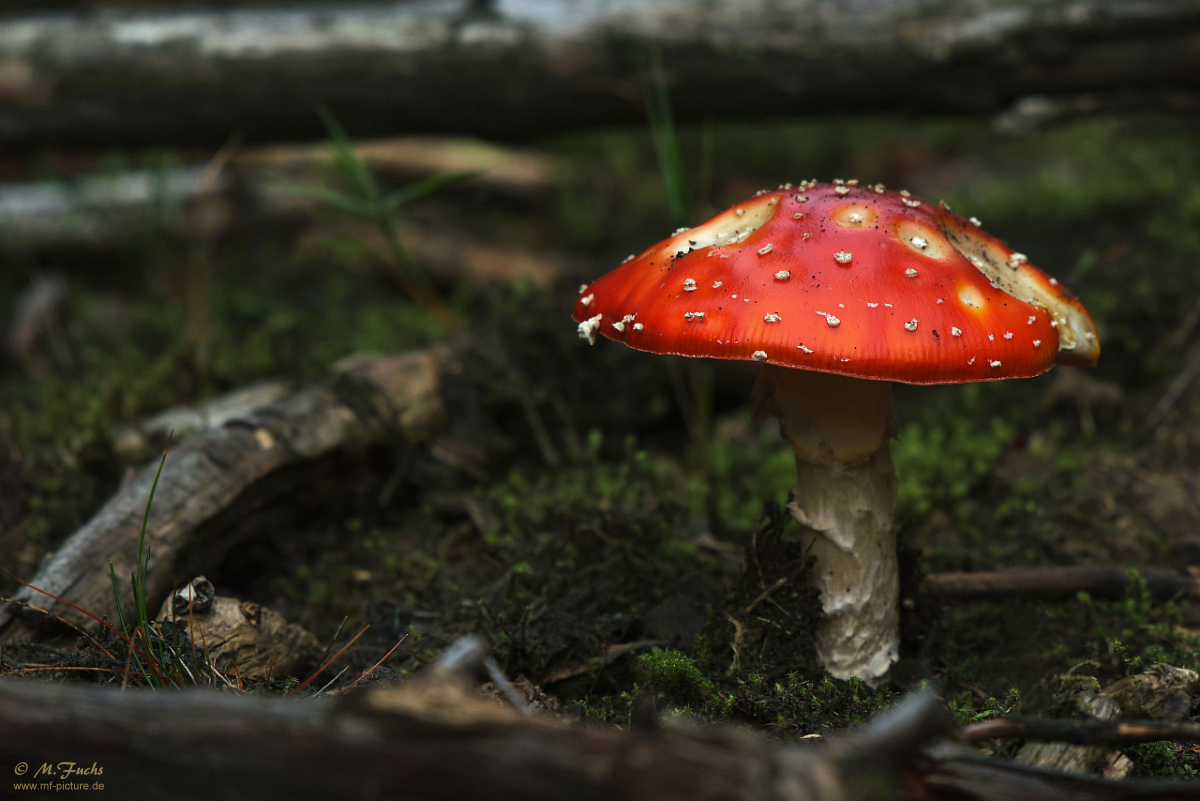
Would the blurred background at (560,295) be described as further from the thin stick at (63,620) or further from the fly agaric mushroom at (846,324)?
the thin stick at (63,620)

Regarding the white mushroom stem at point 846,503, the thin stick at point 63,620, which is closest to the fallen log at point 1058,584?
the white mushroom stem at point 846,503

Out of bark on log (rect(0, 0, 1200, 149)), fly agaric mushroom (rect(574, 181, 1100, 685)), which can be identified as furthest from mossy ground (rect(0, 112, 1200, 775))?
bark on log (rect(0, 0, 1200, 149))

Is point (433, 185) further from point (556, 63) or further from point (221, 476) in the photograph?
point (556, 63)

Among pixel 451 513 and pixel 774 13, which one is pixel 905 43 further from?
pixel 451 513

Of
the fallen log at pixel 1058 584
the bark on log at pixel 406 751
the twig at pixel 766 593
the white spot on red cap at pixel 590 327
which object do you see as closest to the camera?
the bark on log at pixel 406 751

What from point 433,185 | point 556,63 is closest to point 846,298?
point 433,185

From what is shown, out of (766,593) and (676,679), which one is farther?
(766,593)

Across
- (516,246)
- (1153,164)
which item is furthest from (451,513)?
(1153,164)
